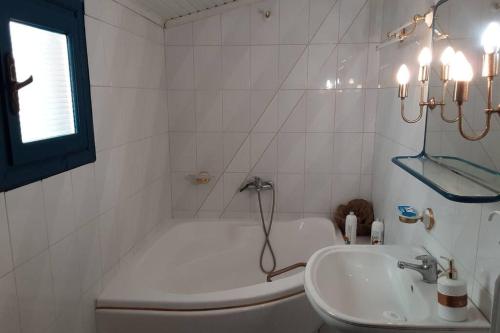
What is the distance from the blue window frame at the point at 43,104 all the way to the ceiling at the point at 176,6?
0.78m

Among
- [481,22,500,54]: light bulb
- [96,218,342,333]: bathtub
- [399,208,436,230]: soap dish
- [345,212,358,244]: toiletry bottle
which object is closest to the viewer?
[481,22,500,54]: light bulb

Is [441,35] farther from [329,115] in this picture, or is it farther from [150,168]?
[150,168]

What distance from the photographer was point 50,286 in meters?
1.48

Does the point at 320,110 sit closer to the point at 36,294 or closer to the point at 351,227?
the point at 351,227

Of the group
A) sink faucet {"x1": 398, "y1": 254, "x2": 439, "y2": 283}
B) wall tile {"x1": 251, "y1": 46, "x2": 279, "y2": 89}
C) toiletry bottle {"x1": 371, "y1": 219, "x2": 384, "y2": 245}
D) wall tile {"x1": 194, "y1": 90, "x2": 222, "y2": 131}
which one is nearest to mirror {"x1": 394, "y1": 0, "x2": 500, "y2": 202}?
sink faucet {"x1": 398, "y1": 254, "x2": 439, "y2": 283}

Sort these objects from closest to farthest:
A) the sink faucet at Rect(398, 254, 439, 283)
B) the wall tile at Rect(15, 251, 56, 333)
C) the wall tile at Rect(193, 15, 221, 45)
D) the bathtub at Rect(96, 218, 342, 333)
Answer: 1. the wall tile at Rect(15, 251, 56, 333)
2. the sink faucet at Rect(398, 254, 439, 283)
3. the bathtub at Rect(96, 218, 342, 333)
4. the wall tile at Rect(193, 15, 221, 45)

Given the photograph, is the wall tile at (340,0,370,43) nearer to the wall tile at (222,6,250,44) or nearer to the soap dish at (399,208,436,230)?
the wall tile at (222,6,250,44)

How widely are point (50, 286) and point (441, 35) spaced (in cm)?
184

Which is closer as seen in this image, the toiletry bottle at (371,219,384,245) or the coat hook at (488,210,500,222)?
the coat hook at (488,210,500,222)

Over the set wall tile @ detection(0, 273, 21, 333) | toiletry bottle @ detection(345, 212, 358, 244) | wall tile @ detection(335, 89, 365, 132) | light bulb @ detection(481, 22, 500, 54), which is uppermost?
light bulb @ detection(481, 22, 500, 54)

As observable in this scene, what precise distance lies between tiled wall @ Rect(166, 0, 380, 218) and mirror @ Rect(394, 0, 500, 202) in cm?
114

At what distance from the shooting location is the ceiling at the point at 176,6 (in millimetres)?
2387

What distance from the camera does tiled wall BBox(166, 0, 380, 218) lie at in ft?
9.00

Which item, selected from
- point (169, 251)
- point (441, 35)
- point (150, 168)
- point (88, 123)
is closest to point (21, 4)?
point (88, 123)
